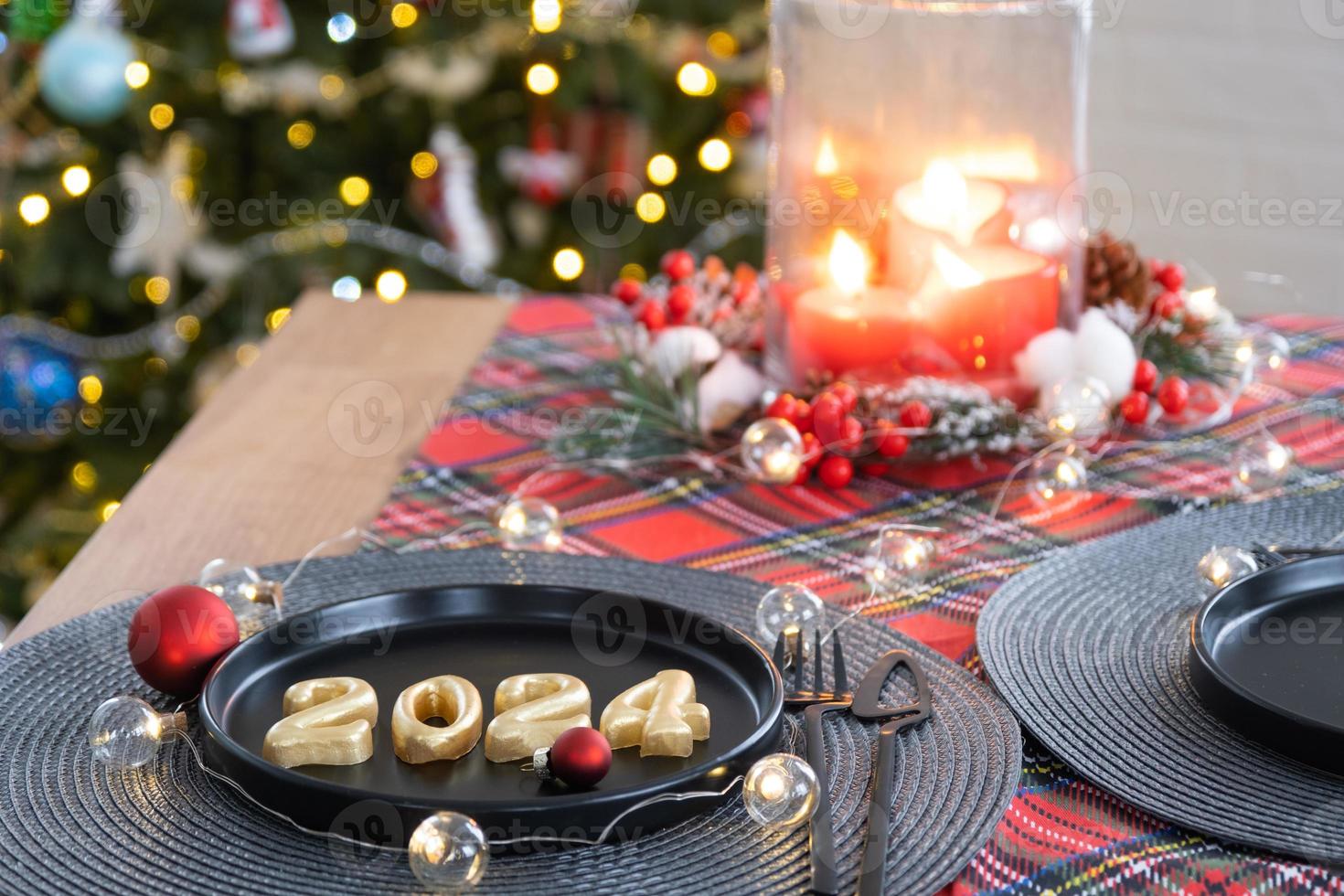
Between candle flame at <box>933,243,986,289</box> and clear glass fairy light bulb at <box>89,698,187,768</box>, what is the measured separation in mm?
606

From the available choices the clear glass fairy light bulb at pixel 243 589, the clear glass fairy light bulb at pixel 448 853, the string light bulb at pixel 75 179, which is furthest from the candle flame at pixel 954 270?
the string light bulb at pixel 75 179

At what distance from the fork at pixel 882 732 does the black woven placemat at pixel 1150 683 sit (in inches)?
1.7

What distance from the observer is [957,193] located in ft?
3.13

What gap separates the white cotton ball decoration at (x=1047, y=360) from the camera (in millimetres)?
969

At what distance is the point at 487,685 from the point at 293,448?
450 millimetres

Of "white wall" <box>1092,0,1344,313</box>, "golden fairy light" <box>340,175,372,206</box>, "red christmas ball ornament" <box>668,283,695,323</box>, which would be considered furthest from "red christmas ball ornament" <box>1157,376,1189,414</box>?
"golden fairy light" <box>340,175,372,206</box>

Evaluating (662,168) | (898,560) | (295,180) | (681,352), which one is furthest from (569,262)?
(898,560)

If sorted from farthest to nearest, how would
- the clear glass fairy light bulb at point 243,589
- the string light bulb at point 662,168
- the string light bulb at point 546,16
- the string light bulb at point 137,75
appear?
1. the string light bulb at point 662,168
2. the string light bulb at point 546,16
3. the string light bulb at point 137,75
4. the clear glass fairy light bulb at point 243,589

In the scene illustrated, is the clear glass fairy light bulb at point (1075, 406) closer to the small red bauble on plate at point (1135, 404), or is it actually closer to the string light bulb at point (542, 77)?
the small red bauble on plate at point (1135, 404)

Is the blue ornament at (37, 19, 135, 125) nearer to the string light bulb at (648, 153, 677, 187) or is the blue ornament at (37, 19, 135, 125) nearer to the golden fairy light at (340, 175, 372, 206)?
the golden fairy light at (340, 175, 372, 206)

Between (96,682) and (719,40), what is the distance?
2.08m

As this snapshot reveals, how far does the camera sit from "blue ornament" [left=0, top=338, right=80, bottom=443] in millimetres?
2312

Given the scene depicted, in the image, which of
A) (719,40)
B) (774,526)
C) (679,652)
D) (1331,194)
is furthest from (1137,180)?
(679,652)

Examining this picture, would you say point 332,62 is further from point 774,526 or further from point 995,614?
point 995,614
